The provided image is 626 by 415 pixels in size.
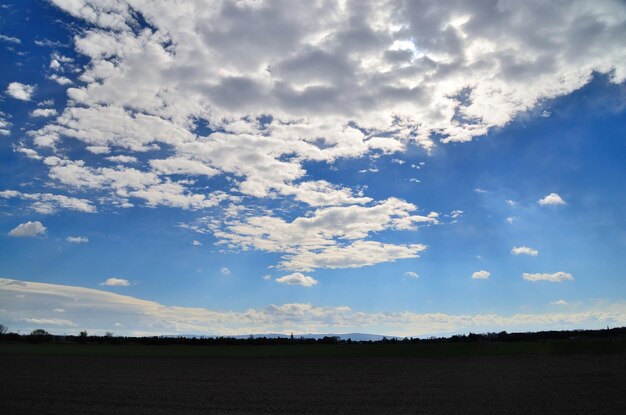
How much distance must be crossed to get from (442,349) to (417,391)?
4715 centimetres

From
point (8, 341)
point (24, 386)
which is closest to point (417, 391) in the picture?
point (24, 386)

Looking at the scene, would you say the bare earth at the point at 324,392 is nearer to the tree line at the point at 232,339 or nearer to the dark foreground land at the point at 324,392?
the dark foreground land at the point at 324,392

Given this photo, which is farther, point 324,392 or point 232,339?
point 232,339

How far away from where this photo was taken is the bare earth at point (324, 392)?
74.6 ft

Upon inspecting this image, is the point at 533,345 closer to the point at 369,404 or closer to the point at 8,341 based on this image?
the point at 369,404

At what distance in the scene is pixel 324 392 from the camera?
94.7 ft

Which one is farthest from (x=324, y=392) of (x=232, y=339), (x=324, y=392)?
(x=232, y=339)

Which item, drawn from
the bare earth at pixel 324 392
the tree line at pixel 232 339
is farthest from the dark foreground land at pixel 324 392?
the tree line at pixel 232 339

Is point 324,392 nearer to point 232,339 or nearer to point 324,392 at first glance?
point 324,392

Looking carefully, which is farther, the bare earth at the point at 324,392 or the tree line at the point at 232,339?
the tree line at the point at 232,339

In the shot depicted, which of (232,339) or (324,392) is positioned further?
(232,339)

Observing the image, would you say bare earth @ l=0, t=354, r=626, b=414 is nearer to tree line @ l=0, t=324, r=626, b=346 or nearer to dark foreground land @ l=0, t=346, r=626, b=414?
dark foreground land @ l=0, t=346, r=626, b=414

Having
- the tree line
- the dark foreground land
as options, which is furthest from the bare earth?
the tree line

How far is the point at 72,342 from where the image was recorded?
11788 cm
